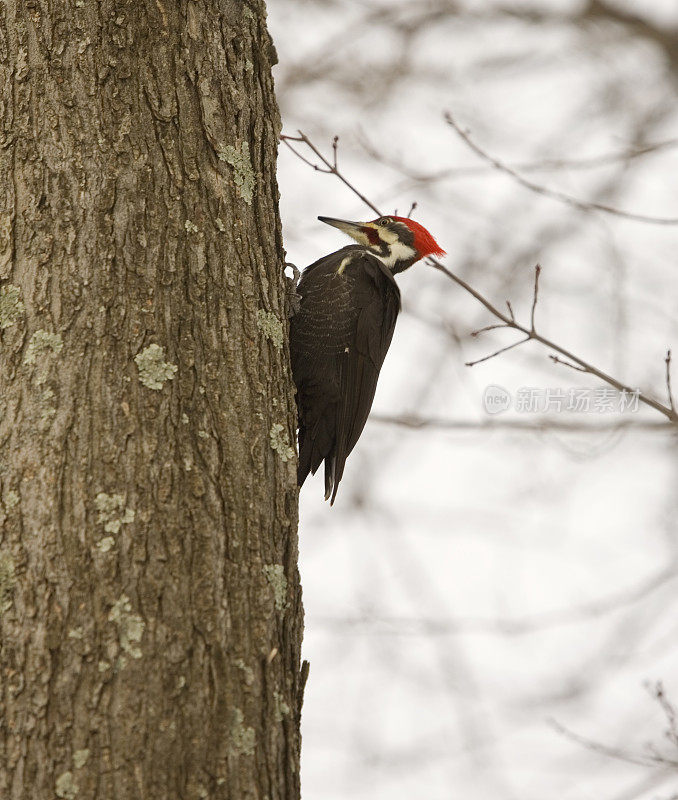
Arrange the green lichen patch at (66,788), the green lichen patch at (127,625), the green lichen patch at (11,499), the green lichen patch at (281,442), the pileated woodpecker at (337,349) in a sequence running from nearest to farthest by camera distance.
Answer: the green lichen patch at (66,788), the green lichen patch at (127,625), the green lichen patch at (11,499), the green lichen patch at (281,442), the pileated woodpecker at (337,349)

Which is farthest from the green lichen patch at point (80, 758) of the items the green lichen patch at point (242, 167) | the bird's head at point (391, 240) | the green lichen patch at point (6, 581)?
the bird's head at point (391, 240)

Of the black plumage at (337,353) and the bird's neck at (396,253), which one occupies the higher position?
the bird's neck at (396,253)

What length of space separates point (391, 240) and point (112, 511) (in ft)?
9.65

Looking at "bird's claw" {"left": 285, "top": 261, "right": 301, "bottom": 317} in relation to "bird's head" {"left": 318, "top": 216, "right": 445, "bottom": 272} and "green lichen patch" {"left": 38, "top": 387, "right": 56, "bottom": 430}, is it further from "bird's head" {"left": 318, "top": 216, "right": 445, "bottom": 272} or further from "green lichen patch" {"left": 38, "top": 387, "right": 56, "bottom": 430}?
"green lichen patch" {"left": 38, "top": 387, "right": 56, "bottom": 430}

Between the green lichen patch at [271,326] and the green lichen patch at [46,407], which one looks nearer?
the green lichen patch at [46,407]

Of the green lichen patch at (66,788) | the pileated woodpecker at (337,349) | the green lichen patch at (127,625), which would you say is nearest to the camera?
the green lichen patch at (66,788)

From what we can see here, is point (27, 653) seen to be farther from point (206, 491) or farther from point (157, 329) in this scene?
point (157, 329)

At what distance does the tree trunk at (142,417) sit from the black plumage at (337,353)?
3.61ft

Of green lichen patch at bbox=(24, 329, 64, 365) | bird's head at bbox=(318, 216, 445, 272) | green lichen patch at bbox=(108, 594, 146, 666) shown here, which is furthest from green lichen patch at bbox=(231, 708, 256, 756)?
bird's head at bbox=(318, 216, 445, 272)

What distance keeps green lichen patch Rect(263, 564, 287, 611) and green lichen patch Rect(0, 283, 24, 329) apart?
0.75 meters

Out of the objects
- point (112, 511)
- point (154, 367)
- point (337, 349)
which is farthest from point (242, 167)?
point (337, 349)

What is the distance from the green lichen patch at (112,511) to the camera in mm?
1765

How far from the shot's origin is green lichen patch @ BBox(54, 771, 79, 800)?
1.58 metres

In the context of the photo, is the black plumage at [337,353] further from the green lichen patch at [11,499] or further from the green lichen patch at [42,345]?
the green lichen patch at [11,499]
